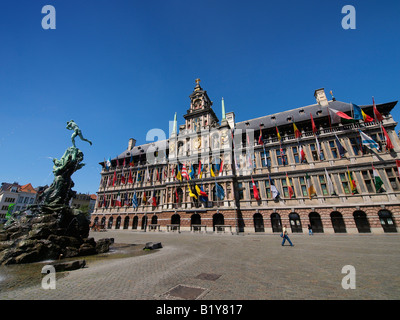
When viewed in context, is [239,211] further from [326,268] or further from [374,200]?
[326,268]

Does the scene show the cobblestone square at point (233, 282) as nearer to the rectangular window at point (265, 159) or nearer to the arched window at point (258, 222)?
the arched window at point (258, 222)

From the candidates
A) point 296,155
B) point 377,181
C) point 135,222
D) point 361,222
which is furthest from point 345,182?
point 135,222

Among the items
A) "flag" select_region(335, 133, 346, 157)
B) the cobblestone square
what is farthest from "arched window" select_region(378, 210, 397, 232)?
the cobblestone square

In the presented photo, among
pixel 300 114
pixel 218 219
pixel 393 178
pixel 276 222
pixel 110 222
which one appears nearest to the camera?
pixel 393 178

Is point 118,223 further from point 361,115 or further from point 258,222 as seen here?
point 361,115

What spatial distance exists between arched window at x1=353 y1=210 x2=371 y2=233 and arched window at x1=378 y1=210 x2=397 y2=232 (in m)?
1.34

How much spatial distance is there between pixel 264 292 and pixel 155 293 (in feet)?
9.11

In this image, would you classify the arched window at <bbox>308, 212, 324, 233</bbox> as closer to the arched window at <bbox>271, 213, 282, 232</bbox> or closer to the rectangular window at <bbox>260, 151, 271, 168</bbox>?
the arched window at <bbox>271, 213, 282, 232</bbox>

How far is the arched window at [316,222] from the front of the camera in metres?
22.0

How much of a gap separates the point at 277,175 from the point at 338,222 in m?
8.91

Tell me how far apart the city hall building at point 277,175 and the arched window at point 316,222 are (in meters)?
0.11

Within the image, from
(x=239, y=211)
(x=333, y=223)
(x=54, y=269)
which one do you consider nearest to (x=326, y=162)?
(x=333, y=223)

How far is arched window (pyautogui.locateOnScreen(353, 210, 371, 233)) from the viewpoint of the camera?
20047mm

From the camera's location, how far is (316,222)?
72.9 ft
